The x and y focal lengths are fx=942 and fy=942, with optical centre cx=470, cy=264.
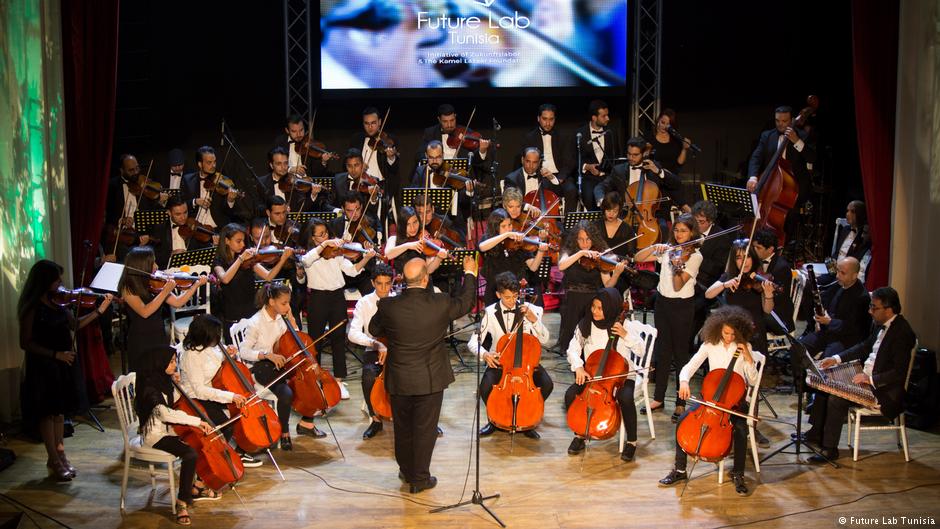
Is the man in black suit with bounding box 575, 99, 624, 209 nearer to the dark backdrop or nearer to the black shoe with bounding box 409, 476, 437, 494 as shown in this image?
the dark backdrop

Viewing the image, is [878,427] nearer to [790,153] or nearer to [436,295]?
[436,295]

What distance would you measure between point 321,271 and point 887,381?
13.5 ft

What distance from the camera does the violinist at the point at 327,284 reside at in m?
7.37

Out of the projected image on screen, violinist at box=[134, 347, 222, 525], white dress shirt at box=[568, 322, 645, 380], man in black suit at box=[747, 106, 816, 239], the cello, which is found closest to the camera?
violinist at box=[134, 347, 222, 525]

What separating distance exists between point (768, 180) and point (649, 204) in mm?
1161

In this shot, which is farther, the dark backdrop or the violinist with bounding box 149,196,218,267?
the dark backdrop

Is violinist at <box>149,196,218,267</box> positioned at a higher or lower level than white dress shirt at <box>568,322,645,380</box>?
higher

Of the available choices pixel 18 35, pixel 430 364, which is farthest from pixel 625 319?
pixel 18 35

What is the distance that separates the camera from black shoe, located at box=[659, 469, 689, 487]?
18.6 ft

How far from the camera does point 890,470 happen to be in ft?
19.2

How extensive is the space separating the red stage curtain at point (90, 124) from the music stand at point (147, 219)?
960mm

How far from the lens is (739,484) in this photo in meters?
5.56

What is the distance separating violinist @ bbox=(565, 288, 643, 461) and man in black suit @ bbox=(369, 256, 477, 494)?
0.99m

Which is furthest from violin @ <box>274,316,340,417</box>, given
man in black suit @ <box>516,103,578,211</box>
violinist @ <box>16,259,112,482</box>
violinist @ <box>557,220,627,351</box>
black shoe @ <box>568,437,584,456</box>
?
man in black suit @ <box>516,103,578,211</box>
